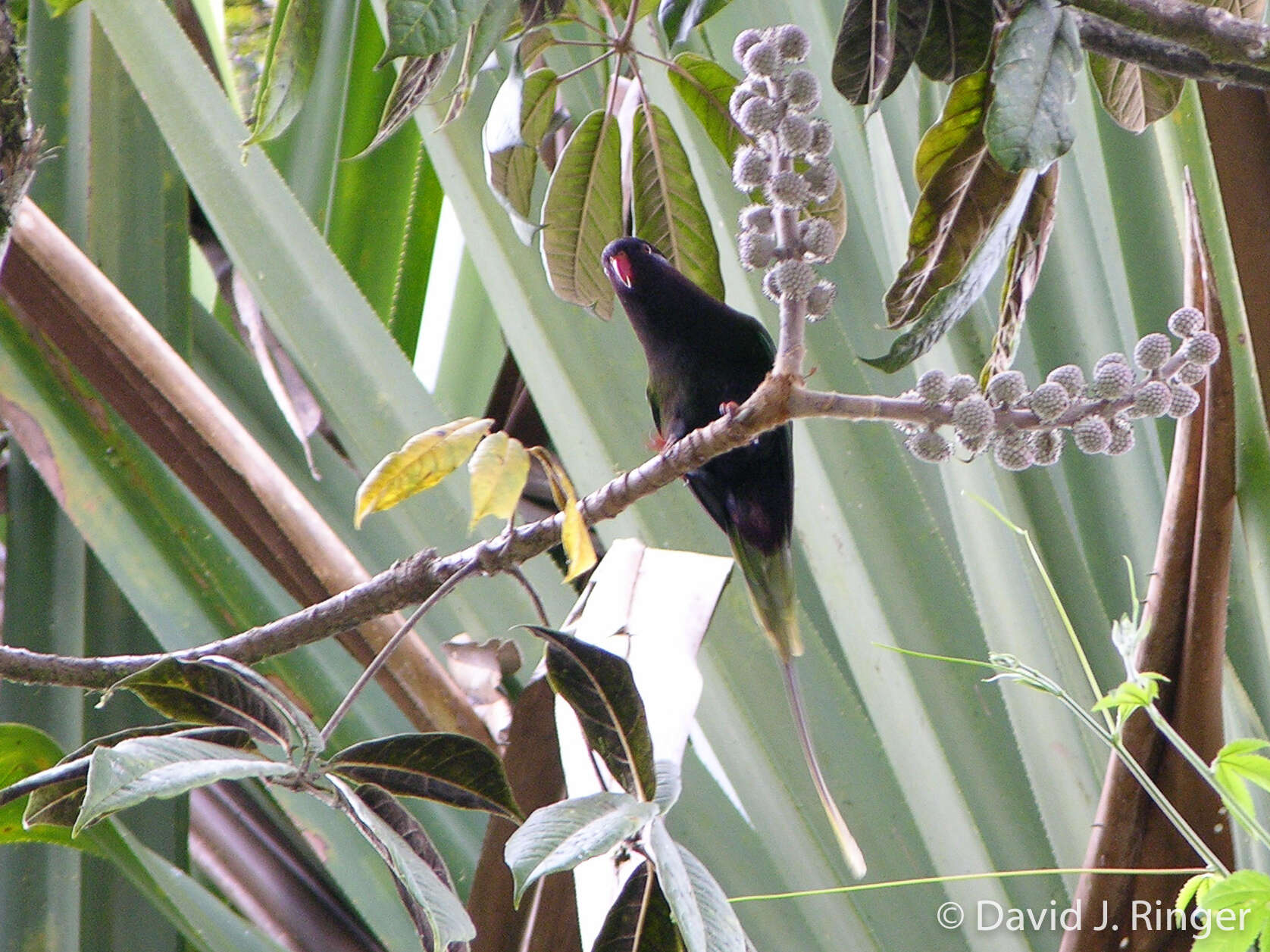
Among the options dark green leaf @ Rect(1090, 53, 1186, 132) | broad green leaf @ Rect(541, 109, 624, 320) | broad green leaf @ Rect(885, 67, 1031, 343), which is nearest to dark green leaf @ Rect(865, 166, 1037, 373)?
broad green leaf @ Rect(885, 67, 1031, 343)

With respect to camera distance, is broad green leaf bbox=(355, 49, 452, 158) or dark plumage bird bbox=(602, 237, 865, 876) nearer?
broad green leaf bbox=(355, 49, 452, 158)

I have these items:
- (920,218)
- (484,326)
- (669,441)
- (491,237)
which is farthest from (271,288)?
(920,218)

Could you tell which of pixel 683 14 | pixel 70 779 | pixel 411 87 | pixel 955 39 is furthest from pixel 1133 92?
pixel 70 779

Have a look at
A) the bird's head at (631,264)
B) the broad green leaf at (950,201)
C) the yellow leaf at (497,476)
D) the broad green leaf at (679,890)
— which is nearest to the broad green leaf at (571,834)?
the broad green leaf at (679,890)

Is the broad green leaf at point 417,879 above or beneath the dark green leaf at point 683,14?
beneath

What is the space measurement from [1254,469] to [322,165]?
1172 millimetres

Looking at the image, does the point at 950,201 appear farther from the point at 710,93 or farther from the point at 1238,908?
the point at 1238,908

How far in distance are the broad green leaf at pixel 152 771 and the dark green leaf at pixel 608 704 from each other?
0.37 feet

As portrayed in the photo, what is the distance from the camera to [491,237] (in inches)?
36.8

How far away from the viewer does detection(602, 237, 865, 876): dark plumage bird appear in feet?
2.11

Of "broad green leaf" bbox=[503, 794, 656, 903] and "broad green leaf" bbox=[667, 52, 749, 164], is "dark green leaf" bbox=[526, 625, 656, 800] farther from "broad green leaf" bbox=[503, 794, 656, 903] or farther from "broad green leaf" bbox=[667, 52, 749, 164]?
"broad green leaf" bbox=[667, 52, 749, 164]

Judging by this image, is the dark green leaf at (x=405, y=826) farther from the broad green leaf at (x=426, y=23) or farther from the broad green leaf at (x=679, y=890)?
the broad green leaf at (x=426, y=23)

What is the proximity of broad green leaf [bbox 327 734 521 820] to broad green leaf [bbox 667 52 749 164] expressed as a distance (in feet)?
1.11

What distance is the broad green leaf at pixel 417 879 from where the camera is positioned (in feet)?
1.22
